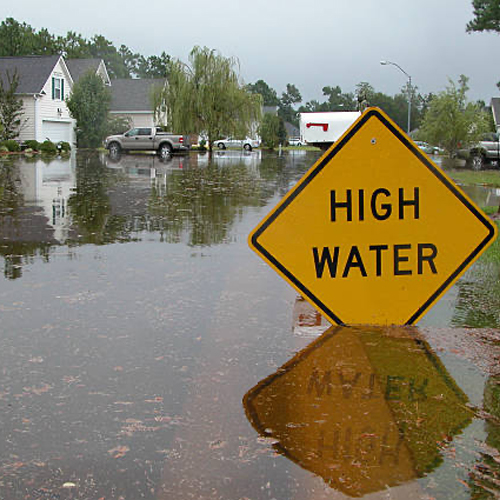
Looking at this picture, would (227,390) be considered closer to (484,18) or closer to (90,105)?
(484,18)

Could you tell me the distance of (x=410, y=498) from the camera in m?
2.87

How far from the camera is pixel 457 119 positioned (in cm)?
3584

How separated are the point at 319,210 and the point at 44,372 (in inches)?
80.7

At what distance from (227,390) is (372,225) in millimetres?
1543

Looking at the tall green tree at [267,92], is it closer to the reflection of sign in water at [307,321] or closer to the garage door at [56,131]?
the garage door at [56,131]

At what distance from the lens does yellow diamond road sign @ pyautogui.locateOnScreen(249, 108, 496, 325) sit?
4.74m

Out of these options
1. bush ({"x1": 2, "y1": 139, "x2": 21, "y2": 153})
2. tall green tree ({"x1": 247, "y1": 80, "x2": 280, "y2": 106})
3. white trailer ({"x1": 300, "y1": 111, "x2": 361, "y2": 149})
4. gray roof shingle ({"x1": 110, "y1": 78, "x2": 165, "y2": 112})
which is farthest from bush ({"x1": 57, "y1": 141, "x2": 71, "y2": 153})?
tall green tree ({"x1": 247, "y1": 80, "x2": 280, "y2": 106})

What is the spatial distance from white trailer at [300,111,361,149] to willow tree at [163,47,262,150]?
141 ft

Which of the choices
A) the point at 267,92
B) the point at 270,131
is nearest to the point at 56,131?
the point at 270,131

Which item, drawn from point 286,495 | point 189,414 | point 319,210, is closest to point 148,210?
point 319,210

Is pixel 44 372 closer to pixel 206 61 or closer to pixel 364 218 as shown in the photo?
pixel 364 218

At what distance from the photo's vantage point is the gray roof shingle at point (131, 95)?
2611 inches

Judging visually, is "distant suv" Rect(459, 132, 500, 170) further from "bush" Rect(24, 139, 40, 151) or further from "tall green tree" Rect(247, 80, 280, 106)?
"tall green tree" Rect(247, 80, 280, 106)

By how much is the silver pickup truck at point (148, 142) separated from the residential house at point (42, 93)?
22.4 feet
